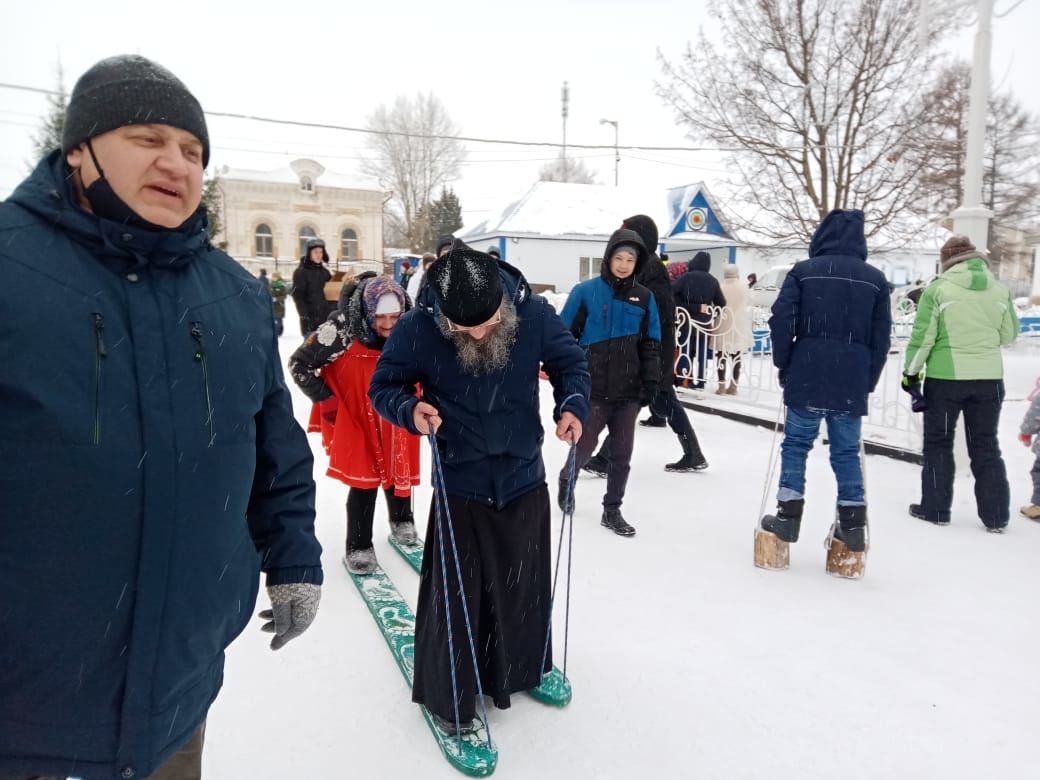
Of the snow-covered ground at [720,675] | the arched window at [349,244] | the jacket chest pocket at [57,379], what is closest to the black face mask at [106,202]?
the jacket chest pocket at [57,379]

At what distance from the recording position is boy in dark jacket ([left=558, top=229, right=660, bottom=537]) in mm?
4602

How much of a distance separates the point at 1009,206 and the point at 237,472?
23256mm

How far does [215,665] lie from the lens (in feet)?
5.10

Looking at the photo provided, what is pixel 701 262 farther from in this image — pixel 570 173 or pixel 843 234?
pixel 570 173

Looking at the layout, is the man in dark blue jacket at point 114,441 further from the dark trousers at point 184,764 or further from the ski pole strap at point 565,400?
the ski pole strap at point 565,400

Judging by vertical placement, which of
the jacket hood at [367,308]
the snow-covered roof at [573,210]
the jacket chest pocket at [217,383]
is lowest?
the jacket chest pocket at [217,383]

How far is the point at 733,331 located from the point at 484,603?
7923 millimetres

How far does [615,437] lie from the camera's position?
15.7 ft

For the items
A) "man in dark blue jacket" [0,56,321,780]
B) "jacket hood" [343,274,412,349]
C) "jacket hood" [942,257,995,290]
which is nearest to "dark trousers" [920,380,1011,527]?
"jacket hood" [942,257,995,290]

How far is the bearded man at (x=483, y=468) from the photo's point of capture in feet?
8.21

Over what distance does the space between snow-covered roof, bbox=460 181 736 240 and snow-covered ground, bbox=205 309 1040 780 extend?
2038 cm

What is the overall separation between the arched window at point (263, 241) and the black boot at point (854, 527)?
1827 inches

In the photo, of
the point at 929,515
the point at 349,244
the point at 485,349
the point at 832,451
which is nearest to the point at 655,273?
the point at 832,451

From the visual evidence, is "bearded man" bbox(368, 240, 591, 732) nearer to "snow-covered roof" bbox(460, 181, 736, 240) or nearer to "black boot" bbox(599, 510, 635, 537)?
"black boot" bbox(599, 510, 635, 537)
